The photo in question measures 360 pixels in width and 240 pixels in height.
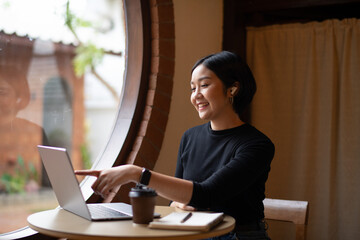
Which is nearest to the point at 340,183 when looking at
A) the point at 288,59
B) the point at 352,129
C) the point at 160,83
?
the point at 352,129

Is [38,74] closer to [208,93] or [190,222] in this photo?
[208,93]

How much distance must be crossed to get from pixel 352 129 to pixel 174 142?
1171 mm

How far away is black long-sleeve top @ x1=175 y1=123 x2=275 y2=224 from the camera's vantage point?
5.09 feet

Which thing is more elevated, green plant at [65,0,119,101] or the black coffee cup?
green plant at [65,0,119,101]

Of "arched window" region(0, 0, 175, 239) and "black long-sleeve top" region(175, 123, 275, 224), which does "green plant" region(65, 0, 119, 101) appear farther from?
"black long-sleeve top" region(175, 123, 275, 224)

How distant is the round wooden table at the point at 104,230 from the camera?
1.20m

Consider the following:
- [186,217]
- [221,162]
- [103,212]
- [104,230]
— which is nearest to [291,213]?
[221,162]

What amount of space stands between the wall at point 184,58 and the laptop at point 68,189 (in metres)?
1.02

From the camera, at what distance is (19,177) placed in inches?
92.5

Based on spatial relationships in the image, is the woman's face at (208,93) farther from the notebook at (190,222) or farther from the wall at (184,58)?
the wall at (184,58)

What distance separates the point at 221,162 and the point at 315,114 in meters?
1.43

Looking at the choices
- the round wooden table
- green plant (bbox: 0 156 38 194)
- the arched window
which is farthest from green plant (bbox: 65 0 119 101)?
the round wooden table

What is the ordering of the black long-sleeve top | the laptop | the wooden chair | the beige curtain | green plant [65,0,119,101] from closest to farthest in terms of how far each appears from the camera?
the laptop
the black long-sleeve top
the wooden chair
green plant [65,0,119,101]
the beige curtain

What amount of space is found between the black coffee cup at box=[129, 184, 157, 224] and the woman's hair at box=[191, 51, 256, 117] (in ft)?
2.18
